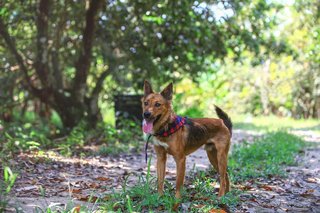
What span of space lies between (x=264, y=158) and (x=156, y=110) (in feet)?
13.2

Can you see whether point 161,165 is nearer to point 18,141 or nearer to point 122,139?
point 18,141

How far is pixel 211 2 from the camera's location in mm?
10523

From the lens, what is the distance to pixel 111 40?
42.9 feet

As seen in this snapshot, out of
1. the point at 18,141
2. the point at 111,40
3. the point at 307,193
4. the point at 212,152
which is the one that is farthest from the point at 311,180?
the point at 111,40

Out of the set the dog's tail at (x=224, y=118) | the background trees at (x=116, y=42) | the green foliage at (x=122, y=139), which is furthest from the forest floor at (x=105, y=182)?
the background trees at (x=116, y=42)

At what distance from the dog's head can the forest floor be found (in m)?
0.68

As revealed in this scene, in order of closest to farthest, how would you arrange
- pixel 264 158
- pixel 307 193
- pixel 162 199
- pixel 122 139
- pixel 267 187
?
pixel 162 199 → pixel 307 193 → pixel 267 187 → pixel 264 158 → pixel 122 139

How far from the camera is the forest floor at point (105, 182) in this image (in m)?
5.62

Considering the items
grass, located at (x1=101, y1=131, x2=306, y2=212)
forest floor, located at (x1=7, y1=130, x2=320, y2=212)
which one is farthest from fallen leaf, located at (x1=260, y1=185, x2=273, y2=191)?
grass, located at (x1=101, y1=131, x2=306, y2=212)

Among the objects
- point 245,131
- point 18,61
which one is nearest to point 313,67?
point 245,131

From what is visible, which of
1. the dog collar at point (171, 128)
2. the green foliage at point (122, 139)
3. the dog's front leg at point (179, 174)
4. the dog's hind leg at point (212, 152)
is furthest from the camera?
the green foliage at point (122, 139)

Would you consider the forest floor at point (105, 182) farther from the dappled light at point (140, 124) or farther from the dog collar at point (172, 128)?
the dog collar at point (172, 128)

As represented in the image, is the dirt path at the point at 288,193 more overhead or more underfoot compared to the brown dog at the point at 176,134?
more underfoot

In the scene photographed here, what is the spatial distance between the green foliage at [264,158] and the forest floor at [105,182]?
0.63 feet
